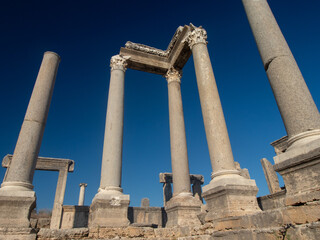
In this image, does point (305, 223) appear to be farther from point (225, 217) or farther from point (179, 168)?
point (179, 168)

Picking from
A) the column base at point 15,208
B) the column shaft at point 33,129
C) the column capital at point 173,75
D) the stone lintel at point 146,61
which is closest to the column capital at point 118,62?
the stone lintel at point 146,61

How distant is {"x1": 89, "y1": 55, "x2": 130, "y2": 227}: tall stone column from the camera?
9.95 meters

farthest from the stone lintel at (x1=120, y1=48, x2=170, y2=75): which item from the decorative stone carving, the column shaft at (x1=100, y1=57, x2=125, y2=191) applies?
the column shaft at (x1=100, y1=57, x2=125, y2=191)

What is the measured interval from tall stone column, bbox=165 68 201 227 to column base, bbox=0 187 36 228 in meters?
6.60

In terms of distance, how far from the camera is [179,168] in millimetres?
13266

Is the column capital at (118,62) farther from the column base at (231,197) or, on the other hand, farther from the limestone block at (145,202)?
the limestone block at (145,202)

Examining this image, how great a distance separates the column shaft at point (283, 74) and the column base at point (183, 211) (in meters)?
6.83

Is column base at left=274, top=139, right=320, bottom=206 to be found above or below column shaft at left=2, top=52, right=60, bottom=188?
below

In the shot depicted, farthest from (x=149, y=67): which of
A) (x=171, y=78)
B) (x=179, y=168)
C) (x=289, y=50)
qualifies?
(x=289, y=50)

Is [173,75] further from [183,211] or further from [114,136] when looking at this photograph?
[183,211]

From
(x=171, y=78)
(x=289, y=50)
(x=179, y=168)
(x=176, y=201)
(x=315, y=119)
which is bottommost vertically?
(x=176, y=201)

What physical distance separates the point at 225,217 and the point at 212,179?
1739 millimetres

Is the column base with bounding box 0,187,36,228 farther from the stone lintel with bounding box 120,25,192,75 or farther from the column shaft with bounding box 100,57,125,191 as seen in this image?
the stone lintel with bounding box 120,25,192,75

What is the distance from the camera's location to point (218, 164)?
9000 millimetres
